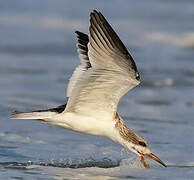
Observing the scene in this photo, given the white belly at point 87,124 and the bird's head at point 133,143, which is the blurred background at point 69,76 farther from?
the white belly at point 87,124

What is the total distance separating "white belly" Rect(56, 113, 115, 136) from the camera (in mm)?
7973

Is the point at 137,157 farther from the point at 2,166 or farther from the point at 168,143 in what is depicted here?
the point at 2,166

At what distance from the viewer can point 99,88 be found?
774 centimetres

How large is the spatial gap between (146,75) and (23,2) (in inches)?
211

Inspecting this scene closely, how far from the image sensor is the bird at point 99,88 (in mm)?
7242

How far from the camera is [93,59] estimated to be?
24.2 ft

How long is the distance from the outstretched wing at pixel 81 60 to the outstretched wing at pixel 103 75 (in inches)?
2.2

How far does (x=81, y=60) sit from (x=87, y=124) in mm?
681

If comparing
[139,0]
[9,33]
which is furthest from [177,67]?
[139,0]

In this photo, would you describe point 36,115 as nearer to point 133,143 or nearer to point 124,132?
point 124,132

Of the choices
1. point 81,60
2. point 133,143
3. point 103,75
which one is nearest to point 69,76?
point 133,143

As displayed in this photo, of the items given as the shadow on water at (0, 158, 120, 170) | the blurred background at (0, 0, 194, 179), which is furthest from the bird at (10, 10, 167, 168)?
the blurred background at (0, 0, 194, 179)

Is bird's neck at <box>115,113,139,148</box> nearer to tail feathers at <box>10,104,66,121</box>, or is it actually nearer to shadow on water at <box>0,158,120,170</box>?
shadow on water at <box>0,158,120,170</box>

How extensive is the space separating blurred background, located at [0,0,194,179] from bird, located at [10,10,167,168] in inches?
16.1
